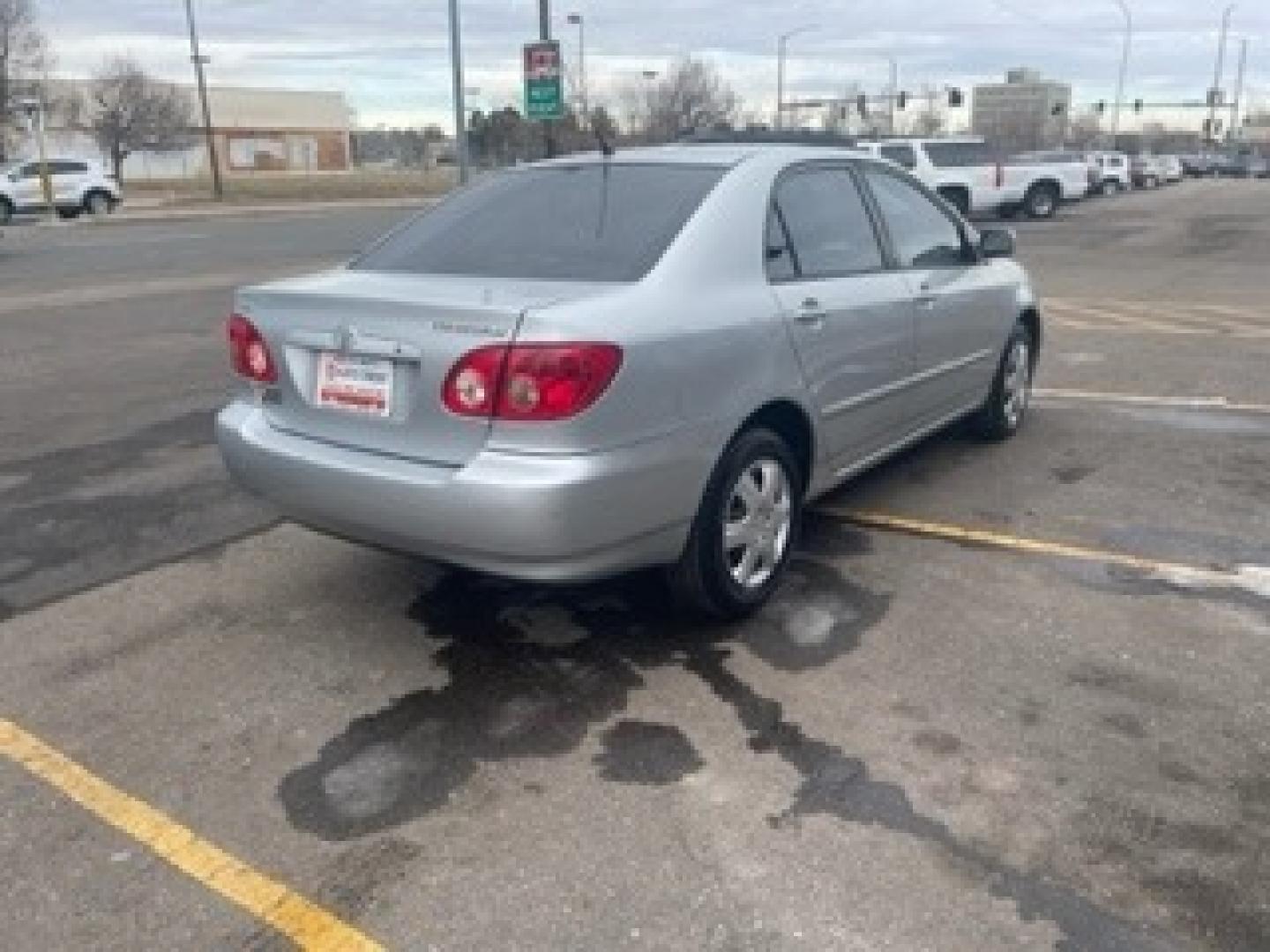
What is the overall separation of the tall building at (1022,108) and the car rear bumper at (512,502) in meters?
107

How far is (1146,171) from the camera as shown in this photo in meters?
48.8

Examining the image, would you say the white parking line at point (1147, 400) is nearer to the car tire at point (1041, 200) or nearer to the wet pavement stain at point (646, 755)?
the wet pavement stain at point (646, 755)

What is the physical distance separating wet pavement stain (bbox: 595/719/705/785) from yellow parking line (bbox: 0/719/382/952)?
869mm

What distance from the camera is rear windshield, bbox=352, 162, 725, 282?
3912 mm

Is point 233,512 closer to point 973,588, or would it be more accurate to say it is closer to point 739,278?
point 739,278

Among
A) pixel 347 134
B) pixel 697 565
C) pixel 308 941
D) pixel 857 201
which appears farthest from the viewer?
pixel 347 134

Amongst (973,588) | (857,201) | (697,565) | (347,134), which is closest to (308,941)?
(697,565)

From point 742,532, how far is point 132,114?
263ft

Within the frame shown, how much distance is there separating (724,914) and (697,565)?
1428mm

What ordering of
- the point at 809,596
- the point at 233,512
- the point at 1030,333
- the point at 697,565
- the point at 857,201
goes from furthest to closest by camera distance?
1. the point at 1030,333
2. the point at 233,512
3. the point at 857,201
4. the point at 809,596
5. the point at 697,565

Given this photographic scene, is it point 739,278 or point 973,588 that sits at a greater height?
point 739,278

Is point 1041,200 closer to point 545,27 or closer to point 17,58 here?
point 545,27

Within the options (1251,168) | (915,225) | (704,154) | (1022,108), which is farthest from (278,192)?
(1022,108)

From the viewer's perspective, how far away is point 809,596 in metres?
4.44
